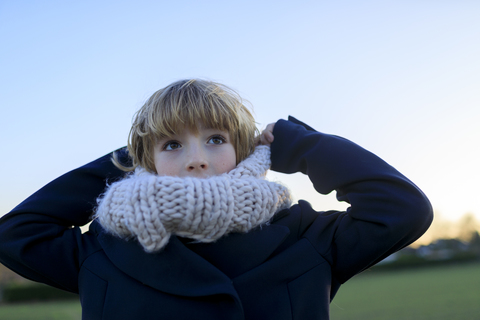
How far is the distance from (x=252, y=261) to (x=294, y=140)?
2.04ft

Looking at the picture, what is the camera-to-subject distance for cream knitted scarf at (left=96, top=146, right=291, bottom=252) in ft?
4.64

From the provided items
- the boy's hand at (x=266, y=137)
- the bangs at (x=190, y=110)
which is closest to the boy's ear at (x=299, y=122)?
the boy's hand at (x=266, y=137)

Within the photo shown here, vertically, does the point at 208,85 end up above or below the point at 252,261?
above

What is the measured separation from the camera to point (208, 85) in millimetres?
1915

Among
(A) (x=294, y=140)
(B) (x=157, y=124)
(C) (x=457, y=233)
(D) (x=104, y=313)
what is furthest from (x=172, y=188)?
(C) (x=457, y=233)

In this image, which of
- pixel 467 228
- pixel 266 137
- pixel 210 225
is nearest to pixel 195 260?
pixel 210 225

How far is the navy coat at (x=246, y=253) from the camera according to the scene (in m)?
1.53

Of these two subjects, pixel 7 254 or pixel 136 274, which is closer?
pixel 136 274

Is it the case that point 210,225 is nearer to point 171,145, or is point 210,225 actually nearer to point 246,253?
point 246,253

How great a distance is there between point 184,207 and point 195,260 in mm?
265

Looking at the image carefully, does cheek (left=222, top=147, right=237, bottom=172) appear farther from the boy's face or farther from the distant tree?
the distant tree

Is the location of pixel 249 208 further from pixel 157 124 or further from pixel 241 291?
pixel 157 124

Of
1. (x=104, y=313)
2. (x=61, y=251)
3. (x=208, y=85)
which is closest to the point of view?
(x=104, y=313)

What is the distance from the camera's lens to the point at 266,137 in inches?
79.6
